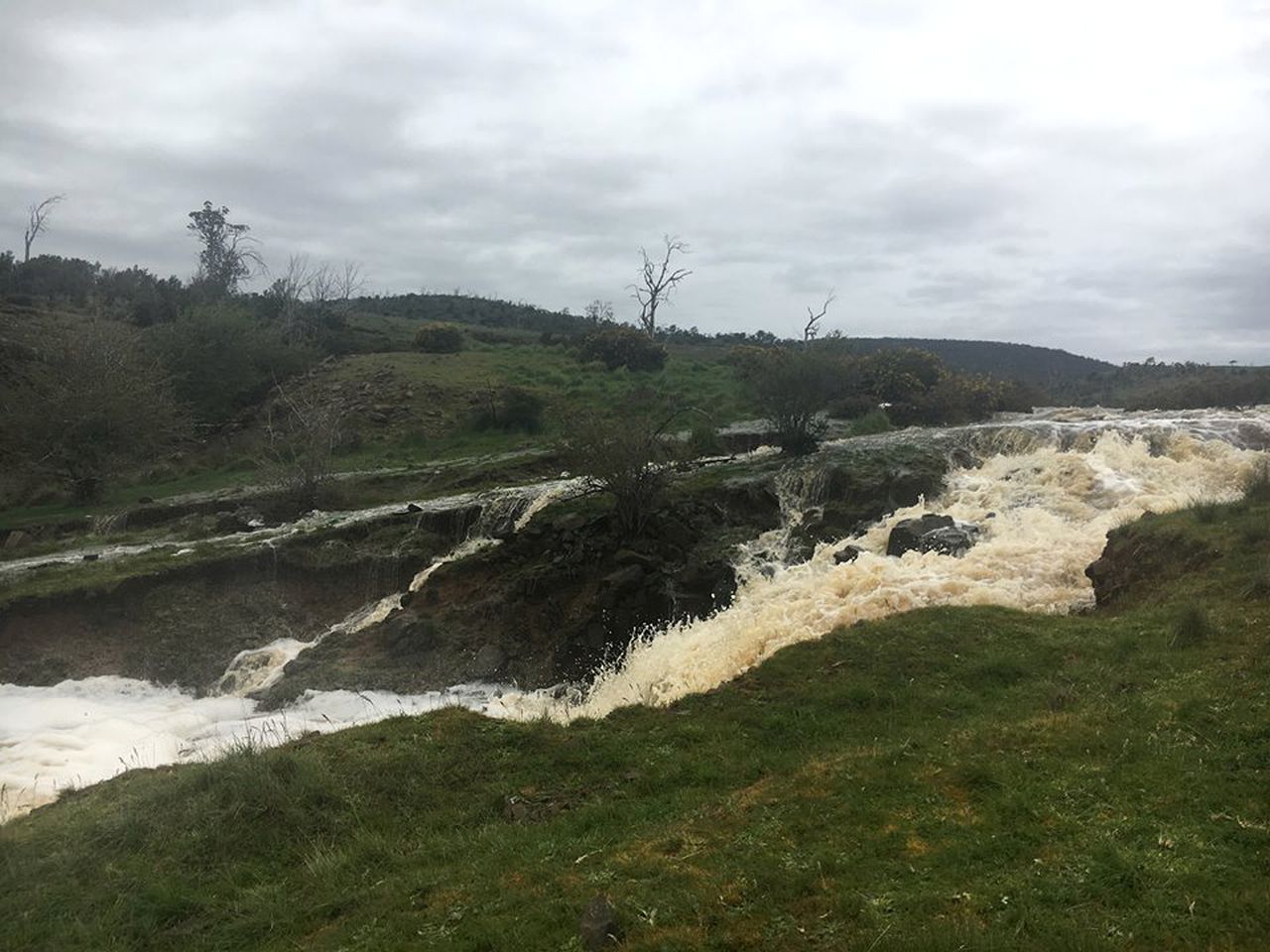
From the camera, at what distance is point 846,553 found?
18.3 meters

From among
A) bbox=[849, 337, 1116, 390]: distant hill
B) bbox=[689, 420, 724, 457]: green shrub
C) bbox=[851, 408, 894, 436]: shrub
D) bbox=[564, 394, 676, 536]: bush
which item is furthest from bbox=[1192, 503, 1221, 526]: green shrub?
bbox=[849, 337, 1116, 390]: distant hill

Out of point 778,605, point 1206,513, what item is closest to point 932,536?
point 778,605

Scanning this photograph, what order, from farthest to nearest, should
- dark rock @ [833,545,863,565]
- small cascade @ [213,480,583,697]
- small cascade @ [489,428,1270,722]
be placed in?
1. dark rock @ [833,545,863,565]
2. small cascade @ [213,480,583,697]
3. small cascade @ [489,428,1270,722]

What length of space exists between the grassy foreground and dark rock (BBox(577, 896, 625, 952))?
0.08m

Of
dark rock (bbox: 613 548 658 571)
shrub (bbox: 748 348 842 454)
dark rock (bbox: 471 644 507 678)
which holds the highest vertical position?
shrub (bbox: 748 348 842 454)

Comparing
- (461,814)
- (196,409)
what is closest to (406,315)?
(196,409)

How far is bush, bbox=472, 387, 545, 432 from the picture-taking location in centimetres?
4194

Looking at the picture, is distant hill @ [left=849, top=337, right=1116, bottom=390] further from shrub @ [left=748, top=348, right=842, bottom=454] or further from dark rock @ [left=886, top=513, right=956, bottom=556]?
dark rock @ [left=886, top=513, right=956, bottom=556]

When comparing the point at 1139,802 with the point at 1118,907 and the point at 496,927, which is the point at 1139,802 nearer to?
the point at 1118,907

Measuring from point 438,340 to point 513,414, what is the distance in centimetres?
2024

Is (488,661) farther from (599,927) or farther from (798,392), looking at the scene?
(798,392)

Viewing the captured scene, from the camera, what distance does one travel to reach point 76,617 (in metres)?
19.5

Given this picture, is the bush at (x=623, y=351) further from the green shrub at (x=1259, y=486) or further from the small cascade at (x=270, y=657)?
the green shrub at (x=1259, y=486)

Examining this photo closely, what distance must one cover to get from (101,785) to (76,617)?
39.1 feet
